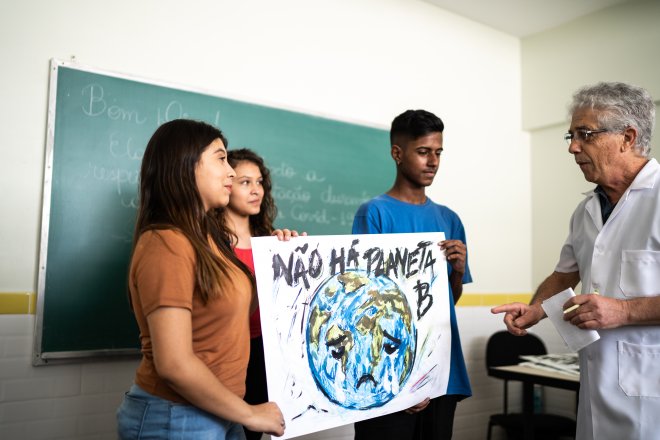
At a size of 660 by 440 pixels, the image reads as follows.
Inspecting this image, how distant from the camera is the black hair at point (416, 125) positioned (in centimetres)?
227

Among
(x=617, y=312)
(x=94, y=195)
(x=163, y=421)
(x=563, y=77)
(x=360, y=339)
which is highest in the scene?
(x=563, y=77)

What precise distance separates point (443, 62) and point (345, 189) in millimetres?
1456

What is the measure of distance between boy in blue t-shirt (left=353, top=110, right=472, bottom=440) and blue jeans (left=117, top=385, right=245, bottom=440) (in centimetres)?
75

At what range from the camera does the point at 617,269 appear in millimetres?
1812

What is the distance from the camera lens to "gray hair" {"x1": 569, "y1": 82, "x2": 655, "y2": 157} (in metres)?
1.85

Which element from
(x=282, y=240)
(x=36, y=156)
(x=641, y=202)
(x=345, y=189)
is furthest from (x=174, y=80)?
(x=641, y=202)

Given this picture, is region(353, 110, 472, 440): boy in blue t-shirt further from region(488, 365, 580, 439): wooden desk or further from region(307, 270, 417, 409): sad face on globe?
region(488, 365, 580, 439): wooden desk

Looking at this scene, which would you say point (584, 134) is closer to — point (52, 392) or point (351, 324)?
point (351, 324)

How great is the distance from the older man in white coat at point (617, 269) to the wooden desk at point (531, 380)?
979mm

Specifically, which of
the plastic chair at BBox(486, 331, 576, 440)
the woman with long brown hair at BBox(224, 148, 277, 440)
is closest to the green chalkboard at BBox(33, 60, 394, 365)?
the woman with long brown hair at BBox(224, 148, 277, 440)

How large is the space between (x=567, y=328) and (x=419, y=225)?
671mm

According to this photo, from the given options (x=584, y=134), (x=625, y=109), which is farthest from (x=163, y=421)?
(x=625, y=109)

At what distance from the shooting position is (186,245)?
53.6 inches

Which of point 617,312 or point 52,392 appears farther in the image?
point 52,392
